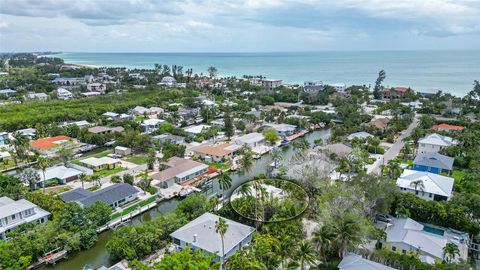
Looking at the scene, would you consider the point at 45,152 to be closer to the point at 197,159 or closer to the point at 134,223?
the point at 197,159


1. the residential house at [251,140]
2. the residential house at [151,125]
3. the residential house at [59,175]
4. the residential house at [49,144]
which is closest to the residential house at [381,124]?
the residential house at [251,140]

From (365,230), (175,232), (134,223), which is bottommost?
(134,223)

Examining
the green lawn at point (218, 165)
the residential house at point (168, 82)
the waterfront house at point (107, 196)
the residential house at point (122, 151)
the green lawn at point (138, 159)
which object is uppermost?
the residential house at point (168, 82)

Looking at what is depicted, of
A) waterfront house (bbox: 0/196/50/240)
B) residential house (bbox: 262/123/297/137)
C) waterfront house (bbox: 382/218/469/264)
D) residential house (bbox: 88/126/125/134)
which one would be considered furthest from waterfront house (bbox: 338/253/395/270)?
residential house (bbox: 88/126/125/134)

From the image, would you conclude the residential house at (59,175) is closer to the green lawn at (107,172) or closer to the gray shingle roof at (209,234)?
the green lawn at (107,172)

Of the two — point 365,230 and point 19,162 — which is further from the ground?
point 365,230

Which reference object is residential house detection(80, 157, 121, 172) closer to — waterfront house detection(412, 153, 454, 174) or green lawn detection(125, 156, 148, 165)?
green lawn detection(125, 156, 148, 165)

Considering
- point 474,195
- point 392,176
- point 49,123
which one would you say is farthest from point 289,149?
point 49,123
